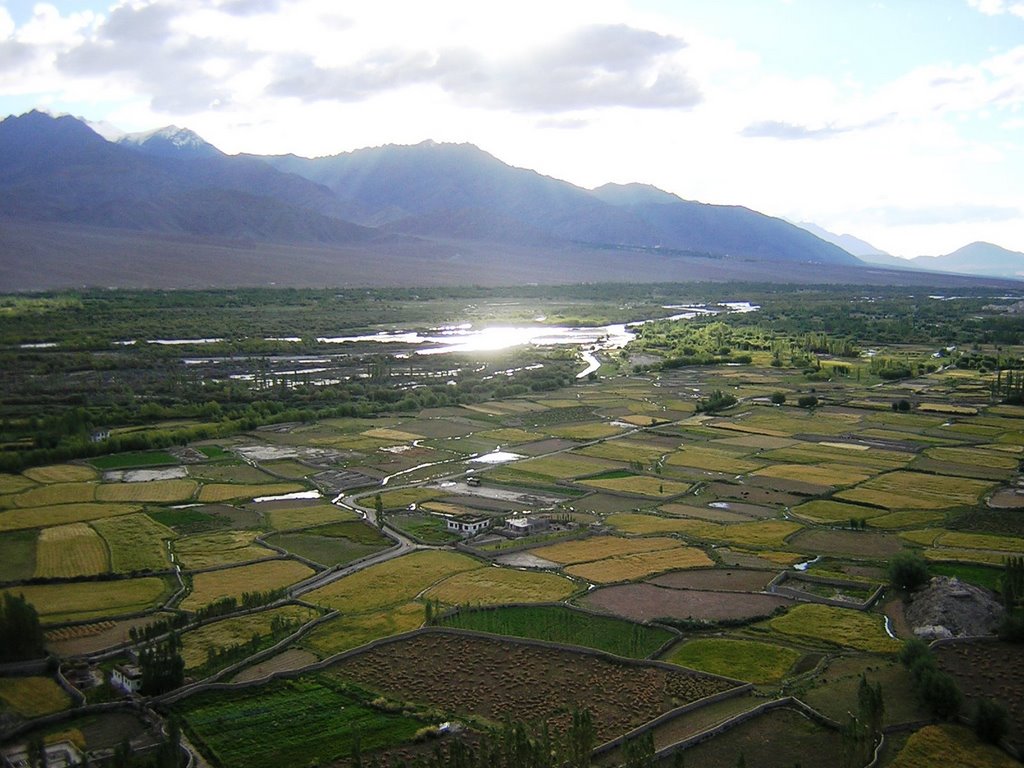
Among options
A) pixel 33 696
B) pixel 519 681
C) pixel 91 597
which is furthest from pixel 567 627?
pixel 91 597

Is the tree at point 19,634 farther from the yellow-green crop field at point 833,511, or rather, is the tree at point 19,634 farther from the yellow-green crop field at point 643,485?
the yellow-green crop field at point 833,511

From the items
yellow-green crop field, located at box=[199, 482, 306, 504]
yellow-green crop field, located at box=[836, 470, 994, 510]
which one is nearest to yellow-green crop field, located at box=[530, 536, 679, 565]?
yellow-green crop field, located at box=[836, 470, 994, 510]

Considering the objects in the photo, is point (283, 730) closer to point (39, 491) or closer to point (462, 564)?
point (462, 564)

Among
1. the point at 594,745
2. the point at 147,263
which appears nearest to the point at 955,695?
the point at 594,745

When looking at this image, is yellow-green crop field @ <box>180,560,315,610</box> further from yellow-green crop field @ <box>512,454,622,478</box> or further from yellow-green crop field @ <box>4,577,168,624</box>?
yellow-green crop field @ <box>512,454,622,478</box>

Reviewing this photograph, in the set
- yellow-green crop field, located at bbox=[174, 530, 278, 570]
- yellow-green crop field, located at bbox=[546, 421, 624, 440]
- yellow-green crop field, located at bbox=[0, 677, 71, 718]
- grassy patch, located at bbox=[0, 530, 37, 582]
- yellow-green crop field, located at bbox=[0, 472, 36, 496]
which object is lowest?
yellow-green crop field, located at bbox=[0, 677, 71, 718]

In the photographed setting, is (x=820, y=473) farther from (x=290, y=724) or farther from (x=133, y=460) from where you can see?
(x=133, y=460)
